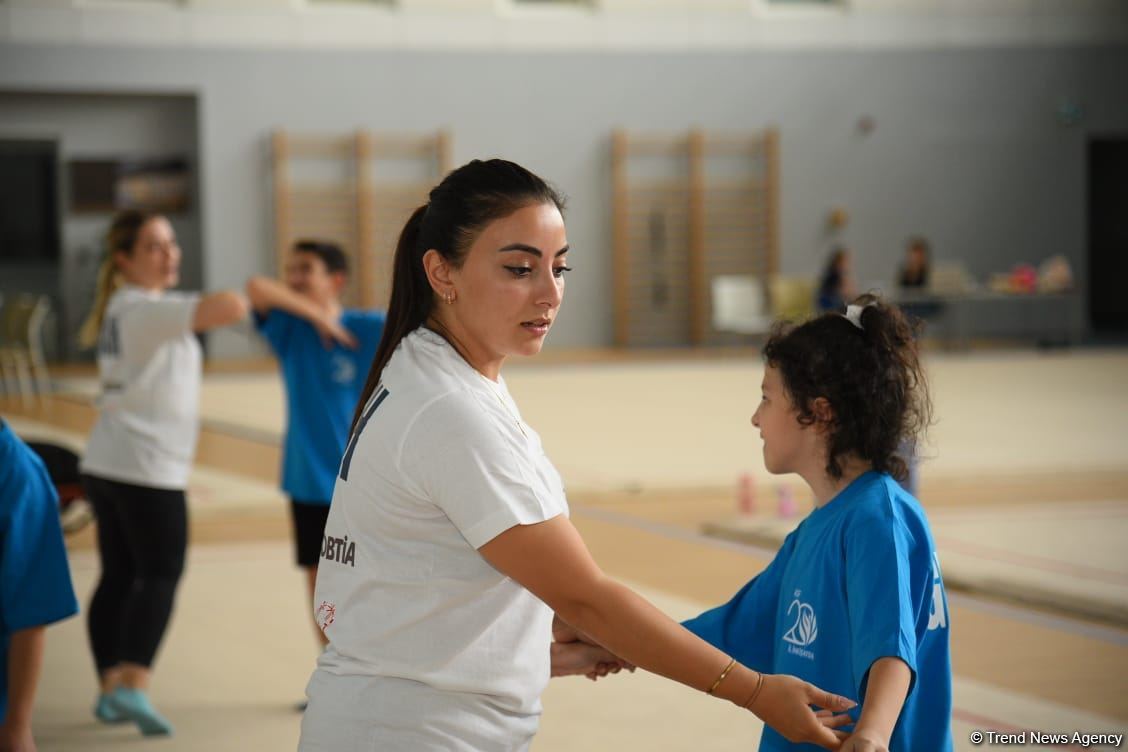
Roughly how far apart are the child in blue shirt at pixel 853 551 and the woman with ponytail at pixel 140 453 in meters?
2.23

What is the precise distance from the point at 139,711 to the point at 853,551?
8.46 ft

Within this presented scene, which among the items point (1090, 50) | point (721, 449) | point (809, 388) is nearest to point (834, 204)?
point (1090, 50)

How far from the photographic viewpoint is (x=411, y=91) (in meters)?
17.0

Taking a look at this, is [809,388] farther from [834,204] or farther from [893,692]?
[834,204]

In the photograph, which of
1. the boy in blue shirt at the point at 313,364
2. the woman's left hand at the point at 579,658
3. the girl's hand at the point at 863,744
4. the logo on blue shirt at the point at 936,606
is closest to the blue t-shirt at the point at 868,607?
the logo on blue shirt at the point at 936,606

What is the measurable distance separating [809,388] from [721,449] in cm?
705

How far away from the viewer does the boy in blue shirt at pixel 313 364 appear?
425cm

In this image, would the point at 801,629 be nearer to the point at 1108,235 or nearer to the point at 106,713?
the point at 106,713

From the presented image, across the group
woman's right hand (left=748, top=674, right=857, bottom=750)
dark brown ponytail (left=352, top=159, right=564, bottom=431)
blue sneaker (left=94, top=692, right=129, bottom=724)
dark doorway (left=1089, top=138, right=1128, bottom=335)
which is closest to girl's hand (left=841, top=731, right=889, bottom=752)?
woman's right hand (left=748, top=674, right=857, bottom=750)

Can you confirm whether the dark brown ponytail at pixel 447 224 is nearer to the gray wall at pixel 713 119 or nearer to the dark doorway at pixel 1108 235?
the gray wall at pixel 713 119

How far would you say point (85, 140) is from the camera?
54.1 ft

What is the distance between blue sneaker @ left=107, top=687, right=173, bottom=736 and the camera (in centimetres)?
391

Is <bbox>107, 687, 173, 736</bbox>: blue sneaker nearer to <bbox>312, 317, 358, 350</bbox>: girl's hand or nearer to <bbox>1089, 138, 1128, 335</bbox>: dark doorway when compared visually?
<bbox>312, 317, 358, 350</bbox>: girl's hand

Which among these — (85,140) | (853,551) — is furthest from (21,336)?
(853,551)
